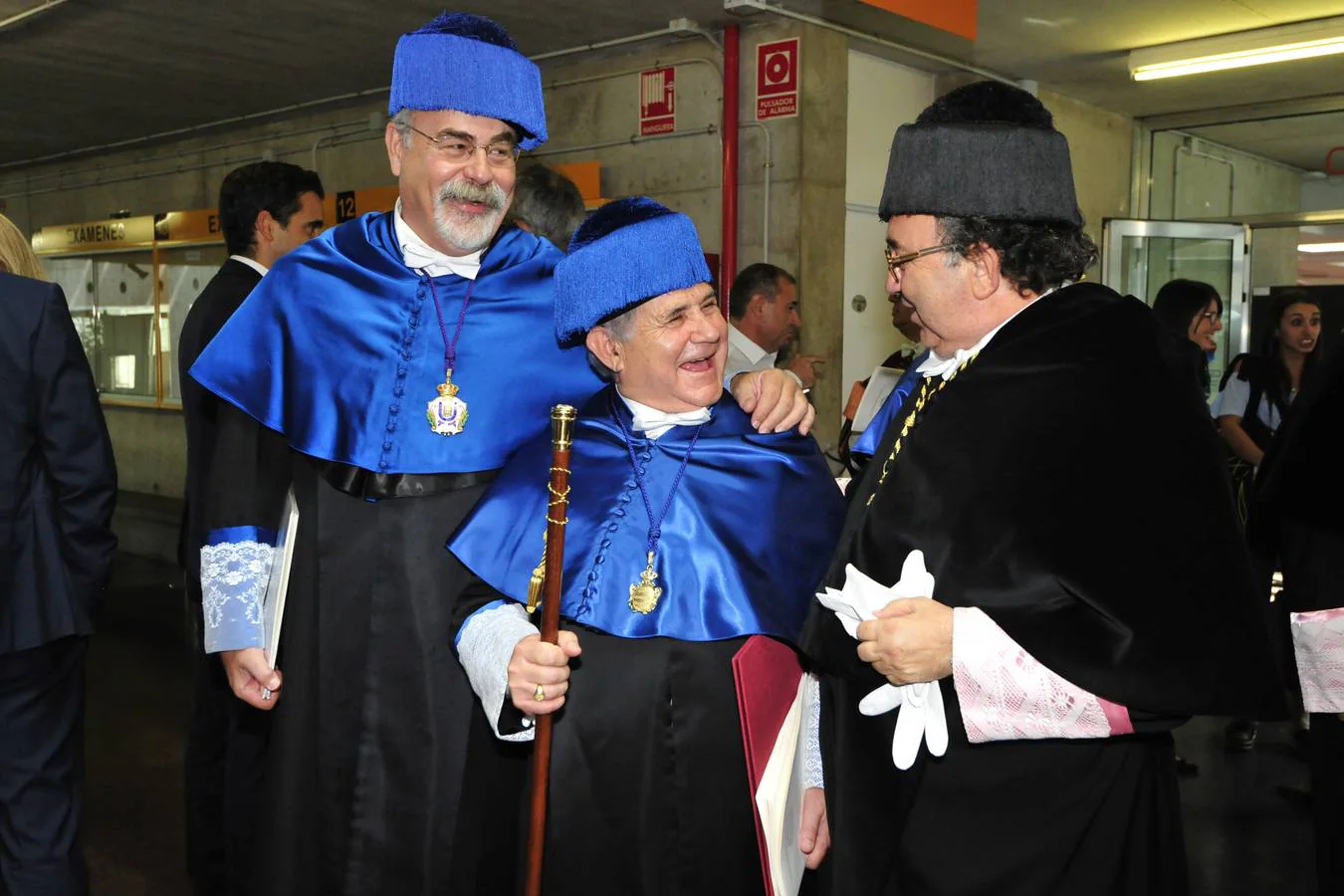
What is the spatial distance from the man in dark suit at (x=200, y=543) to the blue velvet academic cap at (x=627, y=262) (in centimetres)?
149

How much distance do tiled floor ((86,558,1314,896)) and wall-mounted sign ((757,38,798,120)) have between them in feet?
13.9

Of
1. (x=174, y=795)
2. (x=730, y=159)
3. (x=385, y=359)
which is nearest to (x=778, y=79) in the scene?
(x=730, y=159)

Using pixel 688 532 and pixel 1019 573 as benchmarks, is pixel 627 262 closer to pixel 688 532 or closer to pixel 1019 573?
pixel 688 532

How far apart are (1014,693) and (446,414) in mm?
1305

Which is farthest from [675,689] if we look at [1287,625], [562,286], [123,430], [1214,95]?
[123,430]

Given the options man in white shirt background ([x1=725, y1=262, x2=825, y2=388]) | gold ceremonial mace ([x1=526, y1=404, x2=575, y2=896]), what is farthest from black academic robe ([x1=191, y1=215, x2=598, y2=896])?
man in white shirt background ([x1=725, y1=262, x2=825, y2=388])

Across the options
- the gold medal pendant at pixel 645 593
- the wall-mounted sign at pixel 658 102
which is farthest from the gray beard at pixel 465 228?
the wall-mounted sign at pixel 658 102

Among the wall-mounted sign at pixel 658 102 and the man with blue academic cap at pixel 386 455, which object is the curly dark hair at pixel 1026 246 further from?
the wall-mounted sign at pixel 658 102

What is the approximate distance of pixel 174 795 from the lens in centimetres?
471

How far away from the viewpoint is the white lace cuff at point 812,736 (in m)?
2.06

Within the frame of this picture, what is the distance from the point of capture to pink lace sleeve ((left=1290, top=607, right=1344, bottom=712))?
2.46 m

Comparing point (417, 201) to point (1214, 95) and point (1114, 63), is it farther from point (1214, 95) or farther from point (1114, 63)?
point (1214, 95)

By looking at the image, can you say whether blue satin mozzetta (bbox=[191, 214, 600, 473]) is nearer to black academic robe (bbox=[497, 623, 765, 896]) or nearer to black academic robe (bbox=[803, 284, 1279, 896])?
black academic robe (bbox=[497, 623, 765, 896])

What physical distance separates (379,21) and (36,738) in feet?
18.6
